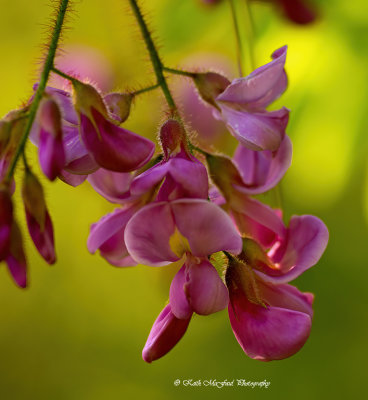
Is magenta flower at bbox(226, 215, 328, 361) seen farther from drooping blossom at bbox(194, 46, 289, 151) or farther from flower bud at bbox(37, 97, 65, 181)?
flower bud at bbox(37, 97, 65, 181)

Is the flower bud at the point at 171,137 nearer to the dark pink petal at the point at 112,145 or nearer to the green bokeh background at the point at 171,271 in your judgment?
the dark pink petal at the point at 112,145

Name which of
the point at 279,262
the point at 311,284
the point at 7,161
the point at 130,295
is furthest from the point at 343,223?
the point at 7,161

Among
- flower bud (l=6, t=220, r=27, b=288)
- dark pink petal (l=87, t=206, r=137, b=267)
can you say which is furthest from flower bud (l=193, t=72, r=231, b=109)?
flower bud (l=6, t=220, r=27, b=288)

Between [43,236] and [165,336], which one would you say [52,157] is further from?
[165,336]

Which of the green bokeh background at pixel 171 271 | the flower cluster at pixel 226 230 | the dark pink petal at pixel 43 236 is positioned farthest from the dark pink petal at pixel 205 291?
the green bokeh background at pixel 171 271

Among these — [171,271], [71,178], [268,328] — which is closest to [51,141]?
[71,178]

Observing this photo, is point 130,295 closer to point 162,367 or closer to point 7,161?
point 162,367

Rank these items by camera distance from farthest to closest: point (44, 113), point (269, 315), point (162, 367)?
point (162, 367) → point (269, 315) → point (44, 113)
